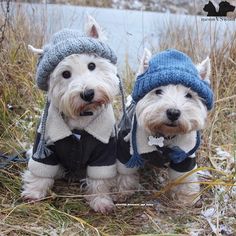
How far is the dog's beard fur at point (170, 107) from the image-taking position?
2383 mm

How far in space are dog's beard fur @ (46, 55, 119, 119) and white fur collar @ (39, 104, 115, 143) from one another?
0.35 feet

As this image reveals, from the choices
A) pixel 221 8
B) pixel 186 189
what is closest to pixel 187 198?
pixel 186 189

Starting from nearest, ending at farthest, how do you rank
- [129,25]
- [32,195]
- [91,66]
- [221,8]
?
[91,66]
[32,195]
[221,8]
[129,25]

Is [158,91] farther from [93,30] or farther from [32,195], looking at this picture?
[32,195]

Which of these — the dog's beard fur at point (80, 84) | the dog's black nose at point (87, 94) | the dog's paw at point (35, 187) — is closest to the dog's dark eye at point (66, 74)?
the dog's beard fur at point (80, 84)

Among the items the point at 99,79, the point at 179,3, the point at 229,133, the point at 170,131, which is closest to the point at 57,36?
the point at 99,79

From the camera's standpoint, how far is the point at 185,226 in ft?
8.30

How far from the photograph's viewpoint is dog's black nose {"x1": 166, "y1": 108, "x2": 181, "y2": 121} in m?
2.36

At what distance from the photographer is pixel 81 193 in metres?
2.89

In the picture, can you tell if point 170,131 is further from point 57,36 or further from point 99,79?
point 57,36

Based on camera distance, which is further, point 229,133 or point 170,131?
point 229,133

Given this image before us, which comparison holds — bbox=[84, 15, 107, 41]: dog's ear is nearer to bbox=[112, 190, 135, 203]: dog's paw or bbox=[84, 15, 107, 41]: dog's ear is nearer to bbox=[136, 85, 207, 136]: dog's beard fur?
bbox=[136, 85, 207, 136]: dog's beard fur

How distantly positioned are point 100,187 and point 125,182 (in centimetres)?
17

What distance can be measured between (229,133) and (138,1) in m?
4.27
